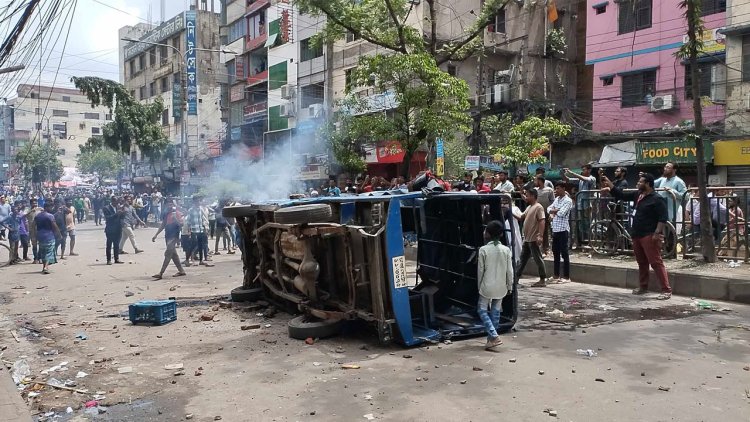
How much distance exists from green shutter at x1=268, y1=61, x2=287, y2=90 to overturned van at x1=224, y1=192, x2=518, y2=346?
30121 millimetres

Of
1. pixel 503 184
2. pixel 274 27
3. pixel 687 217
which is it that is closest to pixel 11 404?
pixel 687 217

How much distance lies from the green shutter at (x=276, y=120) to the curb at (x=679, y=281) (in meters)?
28.4

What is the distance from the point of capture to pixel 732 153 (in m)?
21.1

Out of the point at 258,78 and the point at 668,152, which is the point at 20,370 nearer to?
the point at 668,152

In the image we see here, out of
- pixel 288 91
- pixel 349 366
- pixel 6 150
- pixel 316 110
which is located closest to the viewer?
pixel 349 366

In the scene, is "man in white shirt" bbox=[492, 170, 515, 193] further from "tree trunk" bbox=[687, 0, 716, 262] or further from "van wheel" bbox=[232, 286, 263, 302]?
"van wheel" bbox=[232, 286, 263, 302]

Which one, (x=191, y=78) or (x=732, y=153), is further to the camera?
(x=191, y=78)

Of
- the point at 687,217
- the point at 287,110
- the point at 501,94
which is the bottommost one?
the point at 687,217

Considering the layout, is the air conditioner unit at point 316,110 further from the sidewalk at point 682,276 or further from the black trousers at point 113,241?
the sidewalk at point 682,276

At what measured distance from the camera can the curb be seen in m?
8.32

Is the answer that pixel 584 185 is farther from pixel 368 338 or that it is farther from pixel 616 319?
pixel 368 338

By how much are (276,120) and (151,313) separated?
102ft

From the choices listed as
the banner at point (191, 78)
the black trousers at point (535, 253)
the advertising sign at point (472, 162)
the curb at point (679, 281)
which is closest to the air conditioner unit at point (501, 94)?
the advertising sign at point (472, 162)

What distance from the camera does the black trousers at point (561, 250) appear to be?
33.1ft
